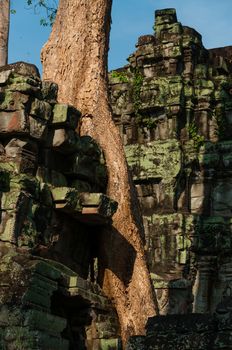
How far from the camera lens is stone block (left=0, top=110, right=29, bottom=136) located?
11.9 m

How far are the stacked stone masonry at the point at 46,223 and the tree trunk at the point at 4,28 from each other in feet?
15.9

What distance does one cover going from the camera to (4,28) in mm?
17781

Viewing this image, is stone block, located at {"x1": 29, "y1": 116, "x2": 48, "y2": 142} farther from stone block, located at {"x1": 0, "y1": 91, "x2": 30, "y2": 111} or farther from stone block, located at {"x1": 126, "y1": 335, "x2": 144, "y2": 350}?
stone block, located at {"x1": 126, "y1": 335, "x2": 144, "y2": 350}

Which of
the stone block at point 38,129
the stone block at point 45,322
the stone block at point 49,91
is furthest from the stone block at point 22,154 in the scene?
the stone block at point 45,322

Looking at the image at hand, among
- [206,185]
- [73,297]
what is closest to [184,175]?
[206,185]

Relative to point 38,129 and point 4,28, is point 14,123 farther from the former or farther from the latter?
point 4,28

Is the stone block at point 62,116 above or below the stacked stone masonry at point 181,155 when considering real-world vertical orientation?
below

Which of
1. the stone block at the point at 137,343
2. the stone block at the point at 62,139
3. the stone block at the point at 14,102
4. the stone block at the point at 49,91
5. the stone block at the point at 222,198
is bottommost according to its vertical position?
the stone block at the point at 137,343

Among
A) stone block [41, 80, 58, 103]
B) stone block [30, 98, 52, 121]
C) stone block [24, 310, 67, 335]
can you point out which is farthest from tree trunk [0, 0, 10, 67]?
stone block [24, 310, 67, 335]

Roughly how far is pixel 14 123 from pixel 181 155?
11576 mm

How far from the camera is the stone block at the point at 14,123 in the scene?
11906mm

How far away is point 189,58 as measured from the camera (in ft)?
79.2

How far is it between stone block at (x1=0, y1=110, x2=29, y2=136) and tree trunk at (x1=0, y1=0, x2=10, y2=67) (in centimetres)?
564

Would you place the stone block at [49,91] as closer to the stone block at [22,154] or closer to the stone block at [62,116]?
the stone block at [62,116]
